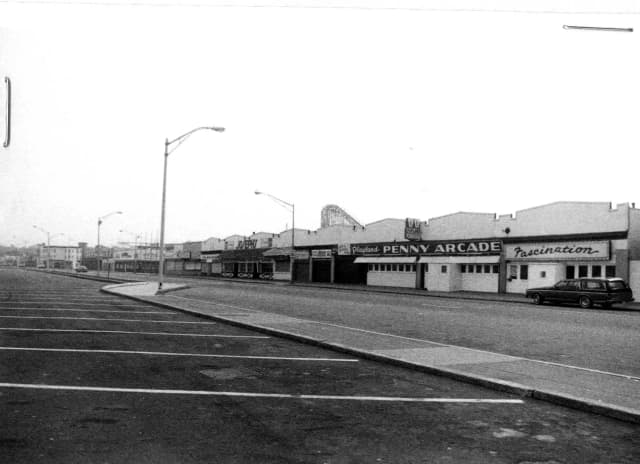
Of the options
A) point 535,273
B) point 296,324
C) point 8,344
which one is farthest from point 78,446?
point 535,273

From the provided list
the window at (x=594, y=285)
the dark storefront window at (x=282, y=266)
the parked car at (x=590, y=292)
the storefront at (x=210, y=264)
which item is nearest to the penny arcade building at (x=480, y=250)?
the dark storefront window at (x=282, y=266)

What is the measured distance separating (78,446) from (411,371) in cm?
579

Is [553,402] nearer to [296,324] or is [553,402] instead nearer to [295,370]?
[295,370]

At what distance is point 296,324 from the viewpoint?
620 inches

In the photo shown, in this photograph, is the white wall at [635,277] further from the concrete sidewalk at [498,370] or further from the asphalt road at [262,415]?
the asphalt road at [262,415]

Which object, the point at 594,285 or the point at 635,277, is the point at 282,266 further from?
the point at 594,285

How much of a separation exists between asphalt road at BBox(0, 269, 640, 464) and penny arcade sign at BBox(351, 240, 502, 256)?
31185 millimetres

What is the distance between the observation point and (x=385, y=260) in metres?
49.5

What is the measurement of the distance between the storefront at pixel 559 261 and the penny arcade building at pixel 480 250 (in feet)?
0.19

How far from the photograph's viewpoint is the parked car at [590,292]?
26984 millimetres

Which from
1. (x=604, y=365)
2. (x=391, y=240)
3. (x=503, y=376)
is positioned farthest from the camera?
(x=391, y=240)

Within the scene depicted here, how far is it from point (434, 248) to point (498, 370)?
118 feet

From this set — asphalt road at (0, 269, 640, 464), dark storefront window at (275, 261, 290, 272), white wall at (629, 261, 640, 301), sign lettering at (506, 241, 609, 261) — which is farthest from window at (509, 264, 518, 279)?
dark storefront window at (275, 261, 290, 272)

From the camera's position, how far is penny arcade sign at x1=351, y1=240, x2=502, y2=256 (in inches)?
1581
